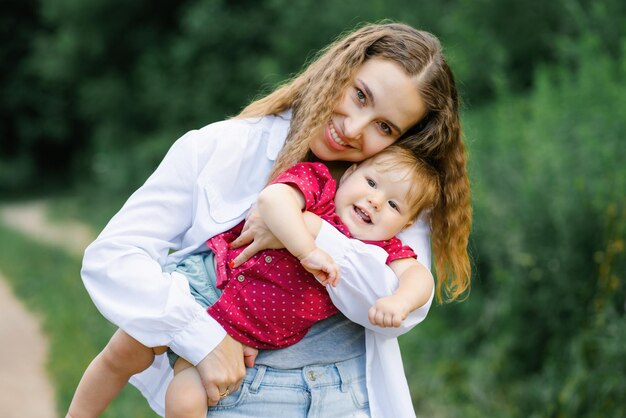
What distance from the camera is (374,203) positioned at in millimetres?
2006

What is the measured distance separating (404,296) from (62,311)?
19.3 ft

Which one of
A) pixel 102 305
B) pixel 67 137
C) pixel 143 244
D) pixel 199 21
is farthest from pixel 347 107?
pixel 67 137

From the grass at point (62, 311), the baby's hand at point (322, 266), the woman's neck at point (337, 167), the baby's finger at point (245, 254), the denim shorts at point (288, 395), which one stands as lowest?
the grass at point (62, 311)

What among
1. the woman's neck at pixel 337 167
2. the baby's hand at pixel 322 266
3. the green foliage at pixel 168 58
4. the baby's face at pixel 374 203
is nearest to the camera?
the baby's hand at pixel 322 266

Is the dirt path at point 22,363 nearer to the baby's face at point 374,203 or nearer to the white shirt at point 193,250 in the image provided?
the white shirt at point 193,250

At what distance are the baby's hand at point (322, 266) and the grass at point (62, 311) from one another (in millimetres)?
3182

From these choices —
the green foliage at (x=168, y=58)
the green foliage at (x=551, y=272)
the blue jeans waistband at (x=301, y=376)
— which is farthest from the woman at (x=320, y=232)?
the green foliage at (x=168, y=58)

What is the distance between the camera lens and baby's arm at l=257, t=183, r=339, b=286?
1823mm

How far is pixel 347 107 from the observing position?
6.64 feet

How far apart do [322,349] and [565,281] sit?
8.41 ft

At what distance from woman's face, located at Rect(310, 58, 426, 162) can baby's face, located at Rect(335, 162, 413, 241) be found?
0.23ft

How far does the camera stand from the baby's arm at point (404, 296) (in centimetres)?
183

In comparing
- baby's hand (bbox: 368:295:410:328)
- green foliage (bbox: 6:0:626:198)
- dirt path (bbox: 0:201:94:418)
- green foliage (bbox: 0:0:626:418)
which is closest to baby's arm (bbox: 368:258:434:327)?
baby's hand (bbox: 368:295:410:328)

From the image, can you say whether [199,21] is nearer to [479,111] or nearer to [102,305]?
[479,111]
